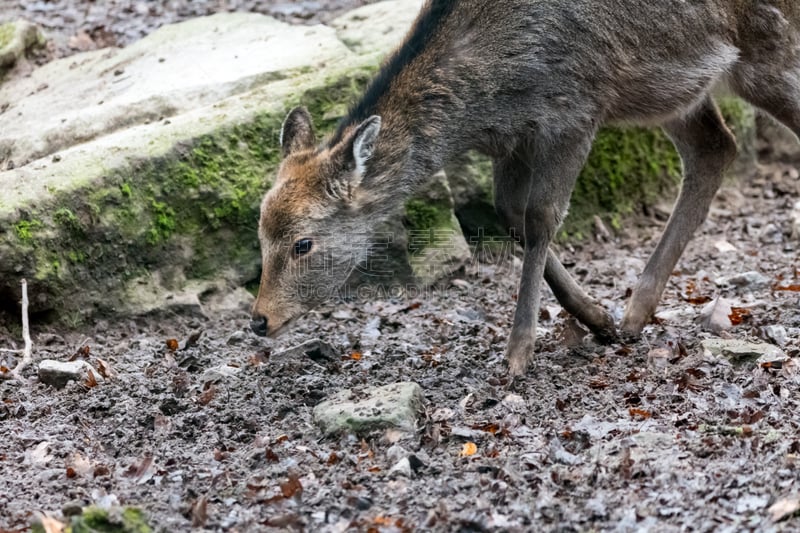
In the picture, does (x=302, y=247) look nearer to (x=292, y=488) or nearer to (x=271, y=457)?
(x=271, y=457)

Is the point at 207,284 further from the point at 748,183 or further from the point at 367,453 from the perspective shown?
the point at 748,183

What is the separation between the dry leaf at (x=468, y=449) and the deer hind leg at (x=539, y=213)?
4.37 ft

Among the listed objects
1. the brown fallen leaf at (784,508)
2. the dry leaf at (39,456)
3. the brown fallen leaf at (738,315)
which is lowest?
the brown fallen leaf at (738,315)

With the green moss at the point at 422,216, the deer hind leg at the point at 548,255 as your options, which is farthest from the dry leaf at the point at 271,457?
the green moss at the point at 422,216

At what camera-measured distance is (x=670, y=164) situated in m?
11.0

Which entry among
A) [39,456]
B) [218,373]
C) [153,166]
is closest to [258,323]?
[218,373]

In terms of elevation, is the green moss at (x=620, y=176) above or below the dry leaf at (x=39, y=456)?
below

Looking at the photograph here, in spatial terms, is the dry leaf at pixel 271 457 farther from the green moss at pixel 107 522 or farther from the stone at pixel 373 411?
the green moss at pixel 107 522

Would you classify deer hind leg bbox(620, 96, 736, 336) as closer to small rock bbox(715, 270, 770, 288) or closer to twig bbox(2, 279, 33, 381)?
small rock bbox(715, 270, 770, 288)

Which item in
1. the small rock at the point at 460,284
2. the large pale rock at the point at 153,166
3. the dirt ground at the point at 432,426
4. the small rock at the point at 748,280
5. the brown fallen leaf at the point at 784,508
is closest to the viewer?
the brown fallen leaf at the point at 784,508

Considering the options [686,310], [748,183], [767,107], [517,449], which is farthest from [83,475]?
[748,183]

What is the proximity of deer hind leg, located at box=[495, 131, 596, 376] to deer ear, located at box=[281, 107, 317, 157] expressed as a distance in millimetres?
1495

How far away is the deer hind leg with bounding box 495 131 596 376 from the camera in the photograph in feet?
22.7

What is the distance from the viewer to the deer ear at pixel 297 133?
23.8ft
